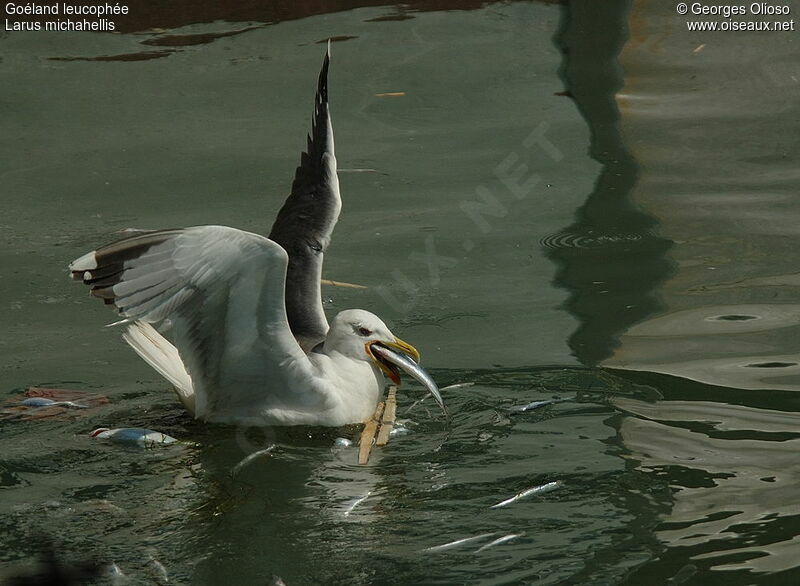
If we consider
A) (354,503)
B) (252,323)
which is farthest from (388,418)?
(354,503)

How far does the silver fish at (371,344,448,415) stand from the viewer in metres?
5.18

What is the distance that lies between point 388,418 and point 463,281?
163cm

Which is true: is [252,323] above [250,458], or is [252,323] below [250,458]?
above

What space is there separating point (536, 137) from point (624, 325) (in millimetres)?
Result: 2811

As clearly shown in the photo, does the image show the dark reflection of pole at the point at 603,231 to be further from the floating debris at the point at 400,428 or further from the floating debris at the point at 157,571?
the floating debris at the point at 157,571

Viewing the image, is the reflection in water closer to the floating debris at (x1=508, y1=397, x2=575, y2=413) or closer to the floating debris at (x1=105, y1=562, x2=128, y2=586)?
the floating debris at (x1=508, y1=397, x2=575, y2=413)

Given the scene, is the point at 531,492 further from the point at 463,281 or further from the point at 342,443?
the point at 463,281

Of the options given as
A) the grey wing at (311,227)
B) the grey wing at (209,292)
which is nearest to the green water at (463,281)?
the grey wing at (209,292)

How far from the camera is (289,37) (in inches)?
408

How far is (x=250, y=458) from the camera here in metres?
5.12

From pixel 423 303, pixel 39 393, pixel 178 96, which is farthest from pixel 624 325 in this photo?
pixel 178 96

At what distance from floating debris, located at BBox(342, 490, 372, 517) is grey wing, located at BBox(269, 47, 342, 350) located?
1155mm

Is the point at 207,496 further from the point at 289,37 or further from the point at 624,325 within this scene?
the point at 289,37

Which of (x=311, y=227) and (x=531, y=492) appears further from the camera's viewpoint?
(x=311, y=227)
